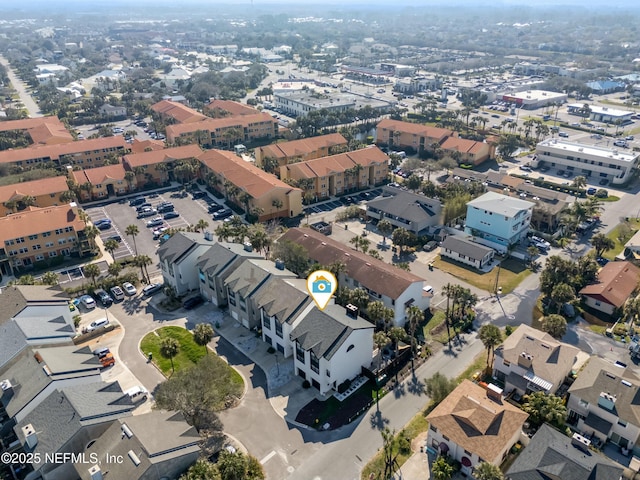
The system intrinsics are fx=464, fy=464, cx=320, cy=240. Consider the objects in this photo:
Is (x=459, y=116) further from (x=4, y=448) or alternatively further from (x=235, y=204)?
(x=4, y=448)

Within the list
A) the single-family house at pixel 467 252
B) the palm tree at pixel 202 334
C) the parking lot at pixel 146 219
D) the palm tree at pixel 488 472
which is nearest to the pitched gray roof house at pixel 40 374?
the palm tree at pixel 202 334

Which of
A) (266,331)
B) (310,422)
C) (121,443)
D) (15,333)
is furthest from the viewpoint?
(266,331)

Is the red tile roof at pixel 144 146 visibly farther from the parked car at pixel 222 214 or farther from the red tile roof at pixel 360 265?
the red tile roof at pixel 360 265

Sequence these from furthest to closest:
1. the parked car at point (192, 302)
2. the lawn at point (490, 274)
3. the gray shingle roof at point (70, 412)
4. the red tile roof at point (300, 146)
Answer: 1. the red tile roof at point (300, 146)
2. the lawn at point (490, 274)
3. the parked car at point (192, 302)
4. the gray shingle roof at point (70, 412)

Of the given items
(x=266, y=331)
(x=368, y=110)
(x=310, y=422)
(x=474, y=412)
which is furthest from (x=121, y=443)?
(x=368, y=110)

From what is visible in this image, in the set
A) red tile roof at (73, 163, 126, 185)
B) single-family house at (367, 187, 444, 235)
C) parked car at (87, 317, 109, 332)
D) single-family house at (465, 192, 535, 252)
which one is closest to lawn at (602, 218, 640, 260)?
single-family house at (465, 192, 535, 252)

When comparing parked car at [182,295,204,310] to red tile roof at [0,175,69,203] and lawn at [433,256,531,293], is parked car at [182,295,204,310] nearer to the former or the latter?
lawn at [433,256,531,293]
